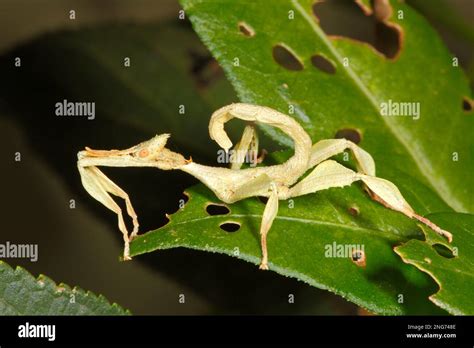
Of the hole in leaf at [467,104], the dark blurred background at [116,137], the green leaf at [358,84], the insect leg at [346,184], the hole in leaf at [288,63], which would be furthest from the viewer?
the dark blurred background at [116,137]

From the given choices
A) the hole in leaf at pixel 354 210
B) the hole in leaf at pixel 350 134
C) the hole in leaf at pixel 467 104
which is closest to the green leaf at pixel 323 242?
the hole in leaf at pixel 354 210

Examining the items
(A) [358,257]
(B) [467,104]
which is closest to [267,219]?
(A) [358,257]

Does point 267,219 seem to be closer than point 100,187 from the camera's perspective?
Yes

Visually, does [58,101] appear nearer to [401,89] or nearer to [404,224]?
[401,89]

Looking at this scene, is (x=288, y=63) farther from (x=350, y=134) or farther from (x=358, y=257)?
(x=358, y=257)

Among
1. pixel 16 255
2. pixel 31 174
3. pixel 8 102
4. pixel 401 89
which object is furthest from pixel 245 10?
pixel 31 174

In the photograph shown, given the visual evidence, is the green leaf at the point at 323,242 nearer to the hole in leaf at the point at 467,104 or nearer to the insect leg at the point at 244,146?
the insect leg at the point at 244,146
